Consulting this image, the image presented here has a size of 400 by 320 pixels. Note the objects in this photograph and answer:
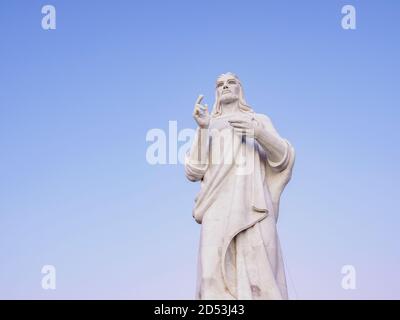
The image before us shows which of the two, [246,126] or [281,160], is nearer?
[246,126]

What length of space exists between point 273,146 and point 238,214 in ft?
4.89

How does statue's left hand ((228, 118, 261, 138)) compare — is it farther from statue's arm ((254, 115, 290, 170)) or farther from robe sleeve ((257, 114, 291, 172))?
robe sleeve ((257, 114, 291, 172))

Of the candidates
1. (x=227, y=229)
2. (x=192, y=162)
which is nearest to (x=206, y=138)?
(x=192, y=162)

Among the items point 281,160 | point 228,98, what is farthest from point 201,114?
point 281,160

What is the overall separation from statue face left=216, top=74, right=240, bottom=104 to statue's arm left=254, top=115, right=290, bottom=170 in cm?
100

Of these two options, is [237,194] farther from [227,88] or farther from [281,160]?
[227,88]

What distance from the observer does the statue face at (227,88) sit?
51.7 feet

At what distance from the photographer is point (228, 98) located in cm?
1573

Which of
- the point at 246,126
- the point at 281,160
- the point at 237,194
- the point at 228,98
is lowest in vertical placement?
the point at 237,194

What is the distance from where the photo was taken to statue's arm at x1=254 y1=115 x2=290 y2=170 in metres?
14.8

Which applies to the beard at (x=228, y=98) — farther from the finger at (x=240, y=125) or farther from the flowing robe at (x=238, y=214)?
the finger at (x=240, y=125)

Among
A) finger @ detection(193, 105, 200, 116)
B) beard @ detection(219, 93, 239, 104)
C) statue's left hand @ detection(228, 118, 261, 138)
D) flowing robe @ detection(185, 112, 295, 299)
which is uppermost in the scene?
beard @ detection(219, 93, 239, 104)

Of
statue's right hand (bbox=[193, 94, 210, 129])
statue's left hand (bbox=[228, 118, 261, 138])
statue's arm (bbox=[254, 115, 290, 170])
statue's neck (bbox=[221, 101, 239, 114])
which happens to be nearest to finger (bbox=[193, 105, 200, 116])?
statue's right hand (bbox=[193, 94, 210, 129])

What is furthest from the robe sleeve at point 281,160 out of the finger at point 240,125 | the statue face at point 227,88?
the statue face at point 227,88
